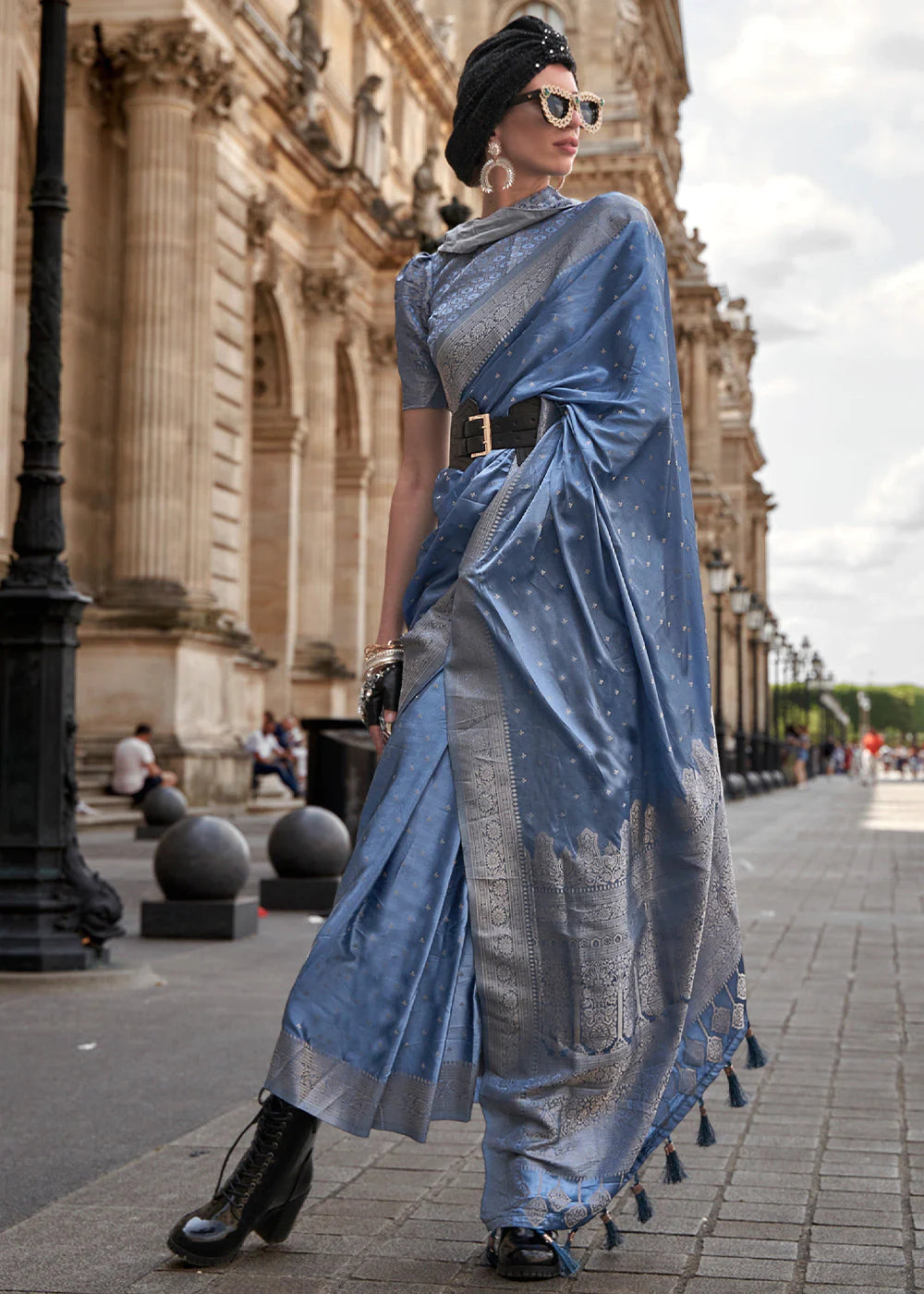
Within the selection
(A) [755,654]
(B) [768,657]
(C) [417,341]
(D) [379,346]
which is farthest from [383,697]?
(B) [768,657]

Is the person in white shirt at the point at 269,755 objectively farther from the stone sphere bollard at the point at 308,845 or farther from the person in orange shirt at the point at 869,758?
the person in orange shirt at the point at 869,758

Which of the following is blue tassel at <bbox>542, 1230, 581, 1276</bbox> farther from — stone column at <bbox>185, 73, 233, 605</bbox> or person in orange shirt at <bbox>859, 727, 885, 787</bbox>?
person in orange shirt at <bbox>859, 727, 885, 787</bbox>

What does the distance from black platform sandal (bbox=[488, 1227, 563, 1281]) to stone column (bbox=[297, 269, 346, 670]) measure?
3116 centimetres

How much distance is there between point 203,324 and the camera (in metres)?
23.8

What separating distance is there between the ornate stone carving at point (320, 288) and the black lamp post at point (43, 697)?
26.8 m

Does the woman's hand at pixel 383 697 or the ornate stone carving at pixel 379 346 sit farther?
the ornate stone carving at pixel 379 346

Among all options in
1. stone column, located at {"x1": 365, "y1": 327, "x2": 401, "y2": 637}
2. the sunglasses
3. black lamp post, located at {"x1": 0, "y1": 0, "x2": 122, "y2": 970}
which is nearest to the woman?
the sunglasses

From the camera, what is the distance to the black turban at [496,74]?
3.84m

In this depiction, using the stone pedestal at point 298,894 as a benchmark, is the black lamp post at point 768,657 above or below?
above

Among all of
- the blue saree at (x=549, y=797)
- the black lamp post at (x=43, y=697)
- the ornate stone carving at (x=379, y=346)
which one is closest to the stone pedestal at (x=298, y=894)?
the black lamp post at (x=43, y=697)

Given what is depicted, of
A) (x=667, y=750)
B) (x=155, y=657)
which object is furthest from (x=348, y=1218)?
(x=155, y=657)

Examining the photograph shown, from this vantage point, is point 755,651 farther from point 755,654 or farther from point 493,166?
point 493,166

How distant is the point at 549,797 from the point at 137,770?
57.7 feet

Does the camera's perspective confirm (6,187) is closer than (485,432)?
No
